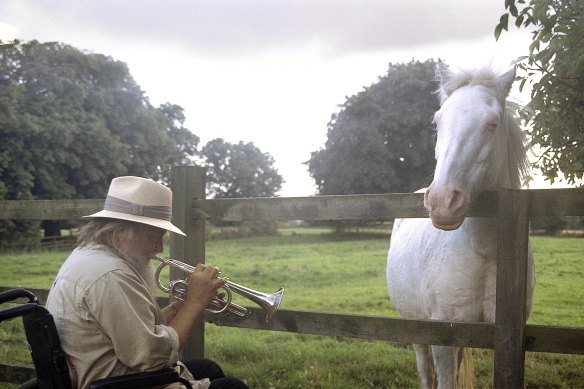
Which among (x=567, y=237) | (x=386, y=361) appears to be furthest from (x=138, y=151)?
(x=386, y=361)

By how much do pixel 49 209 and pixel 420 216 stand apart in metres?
3.31

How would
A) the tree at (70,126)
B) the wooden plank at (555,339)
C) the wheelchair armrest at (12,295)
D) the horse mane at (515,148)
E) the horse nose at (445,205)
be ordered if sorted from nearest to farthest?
the wheelchair armrest at (12,295) < the wooden plank at (555,339) < the horse nose at (445,205) < the horse mane at (515,148) < the tree at (70,126)

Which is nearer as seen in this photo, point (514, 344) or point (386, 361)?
point (514, 344)

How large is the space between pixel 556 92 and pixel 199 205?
3.10m

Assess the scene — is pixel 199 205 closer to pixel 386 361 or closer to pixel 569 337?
pixel 569 337

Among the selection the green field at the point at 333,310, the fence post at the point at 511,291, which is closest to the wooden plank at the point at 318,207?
the fence post at the point at 511,291

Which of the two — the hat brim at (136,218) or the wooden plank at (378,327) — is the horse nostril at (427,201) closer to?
the wooden plank at (378,327)

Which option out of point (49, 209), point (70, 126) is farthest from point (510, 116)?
point (70, 126)

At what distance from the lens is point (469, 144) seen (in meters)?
3.10

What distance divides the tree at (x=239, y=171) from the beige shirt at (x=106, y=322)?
4283 centimetres

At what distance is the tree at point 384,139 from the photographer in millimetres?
26406

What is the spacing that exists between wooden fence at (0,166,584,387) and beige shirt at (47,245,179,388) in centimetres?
116

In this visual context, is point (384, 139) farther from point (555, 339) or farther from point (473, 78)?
point (555, 339)

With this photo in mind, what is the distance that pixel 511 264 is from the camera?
2.77 m
